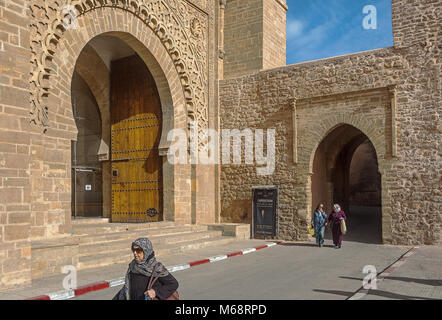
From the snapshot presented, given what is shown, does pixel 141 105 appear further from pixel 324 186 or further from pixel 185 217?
pixel 324 186

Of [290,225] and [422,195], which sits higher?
[422,195]

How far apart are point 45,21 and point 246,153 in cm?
713

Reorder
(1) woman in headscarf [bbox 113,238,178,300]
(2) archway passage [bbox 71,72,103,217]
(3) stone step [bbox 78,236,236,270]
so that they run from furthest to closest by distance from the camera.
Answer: (2) archway passage [bbox 71,72,103,217] < (3) stone step [bbox 78,236,236,270] < (1) woman in headscarf [bbox 113,238,178,300]

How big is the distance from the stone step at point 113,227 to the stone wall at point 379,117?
2.96 m

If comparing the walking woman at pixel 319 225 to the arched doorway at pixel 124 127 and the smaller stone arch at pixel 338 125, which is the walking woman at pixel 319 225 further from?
the arched doorway at pixel 124 127

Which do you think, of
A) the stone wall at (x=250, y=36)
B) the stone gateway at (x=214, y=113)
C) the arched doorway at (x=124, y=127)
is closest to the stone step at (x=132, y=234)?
the stone gateway at (x=214, y=113)

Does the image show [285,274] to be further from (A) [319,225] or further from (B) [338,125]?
(B) [338,125]

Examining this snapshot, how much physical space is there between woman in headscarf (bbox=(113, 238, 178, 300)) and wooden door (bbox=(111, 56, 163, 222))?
8.78m

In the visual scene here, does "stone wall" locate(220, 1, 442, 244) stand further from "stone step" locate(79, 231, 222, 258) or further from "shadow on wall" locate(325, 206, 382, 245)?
"stone step" locate(79, 231, 222, 258)

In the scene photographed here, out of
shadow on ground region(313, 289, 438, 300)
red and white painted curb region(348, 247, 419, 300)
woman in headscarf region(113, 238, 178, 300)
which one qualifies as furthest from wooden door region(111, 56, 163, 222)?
woman in headscarf region(113, 238, 178, 300)

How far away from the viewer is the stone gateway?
853 cm

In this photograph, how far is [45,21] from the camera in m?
8.23

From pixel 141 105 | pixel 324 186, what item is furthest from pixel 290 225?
pixel 141 105
